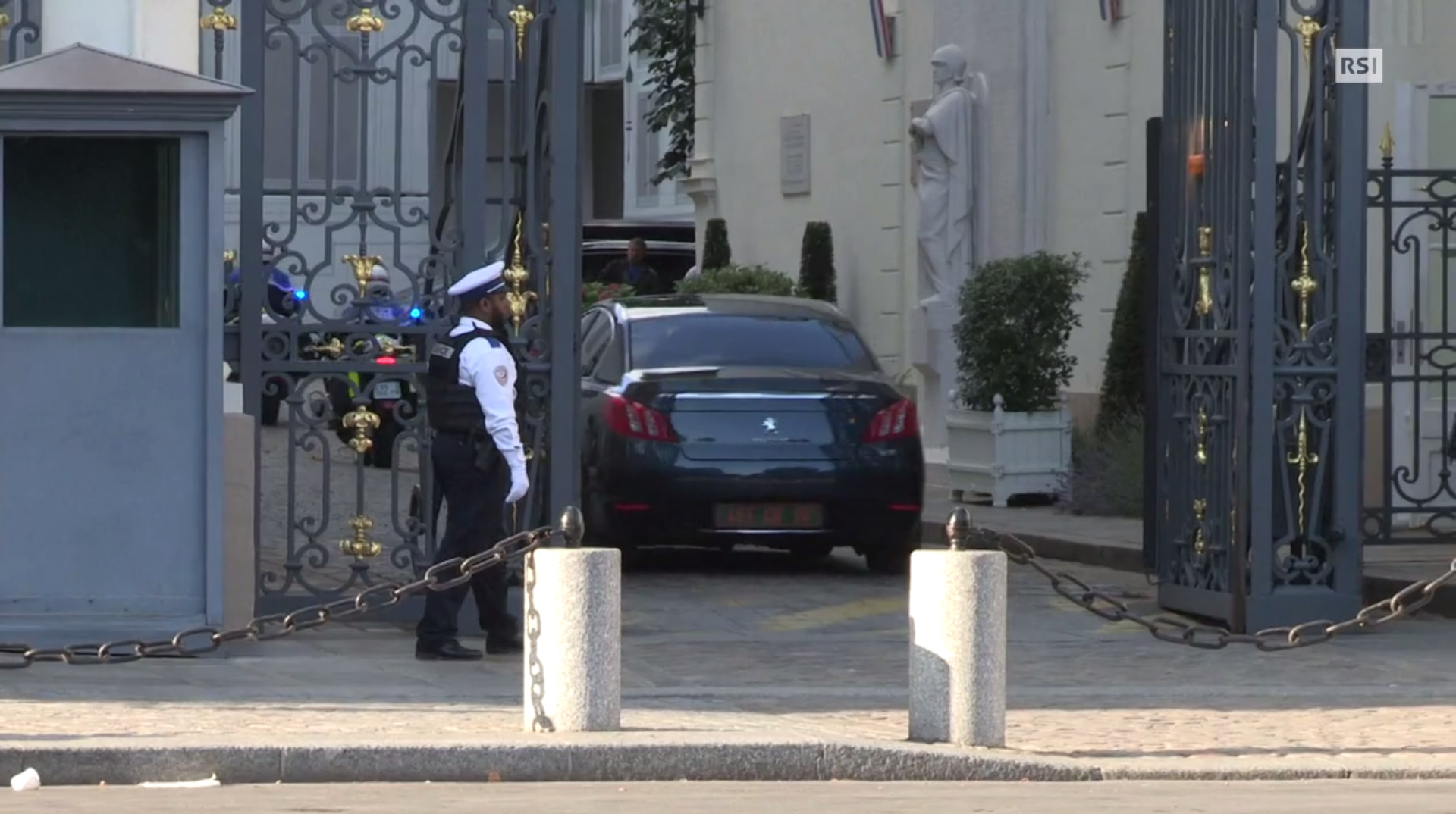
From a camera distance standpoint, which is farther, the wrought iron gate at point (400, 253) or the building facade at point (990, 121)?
the building facade at point (990, 121)

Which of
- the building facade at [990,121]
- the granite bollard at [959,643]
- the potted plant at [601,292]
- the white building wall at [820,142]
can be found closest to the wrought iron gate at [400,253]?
the granite bollard at [959,643]

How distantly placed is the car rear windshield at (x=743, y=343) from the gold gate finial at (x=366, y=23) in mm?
3653

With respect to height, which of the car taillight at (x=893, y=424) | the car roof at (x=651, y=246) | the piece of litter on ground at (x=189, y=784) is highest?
the car roof at (x=651, y=246)

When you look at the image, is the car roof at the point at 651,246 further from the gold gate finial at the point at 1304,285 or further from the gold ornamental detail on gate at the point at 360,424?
the gold ornamental detail on gate at the point at 360,424

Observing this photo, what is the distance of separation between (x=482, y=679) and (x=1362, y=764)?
357 centimetres

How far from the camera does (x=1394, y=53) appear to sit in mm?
17766

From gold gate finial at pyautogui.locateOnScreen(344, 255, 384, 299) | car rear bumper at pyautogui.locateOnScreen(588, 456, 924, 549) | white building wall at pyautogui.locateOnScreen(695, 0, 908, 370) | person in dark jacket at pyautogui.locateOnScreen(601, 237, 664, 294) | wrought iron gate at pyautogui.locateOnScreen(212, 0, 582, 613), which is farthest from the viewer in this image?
person in dark jacket at pyautogui.locateOnScreen(601, 237, 664, 294)

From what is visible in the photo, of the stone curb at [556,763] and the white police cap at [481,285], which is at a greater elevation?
the white police cap at [481,285]

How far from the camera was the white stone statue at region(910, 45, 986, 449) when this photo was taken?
76.9ft

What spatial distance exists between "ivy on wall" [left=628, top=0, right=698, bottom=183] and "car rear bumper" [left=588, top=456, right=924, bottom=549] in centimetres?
1888

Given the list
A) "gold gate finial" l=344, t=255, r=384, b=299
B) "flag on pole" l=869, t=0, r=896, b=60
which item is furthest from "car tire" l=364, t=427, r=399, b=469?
"gold gate finial" l=344, t=255, r=384, b=299

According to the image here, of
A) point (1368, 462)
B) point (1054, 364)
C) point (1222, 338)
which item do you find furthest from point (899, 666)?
point (1054, 364)

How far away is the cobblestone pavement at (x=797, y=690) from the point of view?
9.66 metres

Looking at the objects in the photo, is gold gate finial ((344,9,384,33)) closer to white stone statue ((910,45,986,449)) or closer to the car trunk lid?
the car trunk lid
